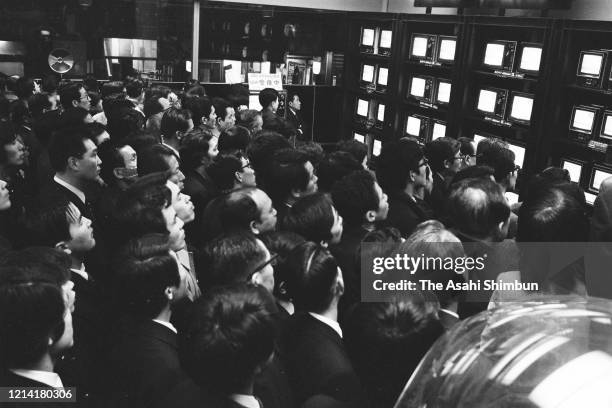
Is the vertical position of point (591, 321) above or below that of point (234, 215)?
above

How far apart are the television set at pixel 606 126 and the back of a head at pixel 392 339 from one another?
3.85 m

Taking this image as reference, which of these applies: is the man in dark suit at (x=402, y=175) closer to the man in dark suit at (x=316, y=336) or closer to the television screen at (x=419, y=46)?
the man in dark suit at (x=316, y=336)

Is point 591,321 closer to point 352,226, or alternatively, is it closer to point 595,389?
point 595,389

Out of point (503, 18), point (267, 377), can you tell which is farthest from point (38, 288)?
point (503, 18)

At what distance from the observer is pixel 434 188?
4352mm

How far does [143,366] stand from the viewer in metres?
1.85

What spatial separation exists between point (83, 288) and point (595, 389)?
2.18 m

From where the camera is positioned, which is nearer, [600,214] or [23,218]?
[23,218]

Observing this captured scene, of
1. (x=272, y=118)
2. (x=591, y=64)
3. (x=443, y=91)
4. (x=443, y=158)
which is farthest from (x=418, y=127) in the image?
(x=443, y=158)

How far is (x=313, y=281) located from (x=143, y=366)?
1.95 feet

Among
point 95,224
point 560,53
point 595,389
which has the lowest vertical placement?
point 95,224

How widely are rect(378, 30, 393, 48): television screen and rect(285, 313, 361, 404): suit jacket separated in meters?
6.09

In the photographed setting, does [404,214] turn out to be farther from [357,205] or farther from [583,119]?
[583,119]

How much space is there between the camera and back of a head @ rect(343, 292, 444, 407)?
1.64m
